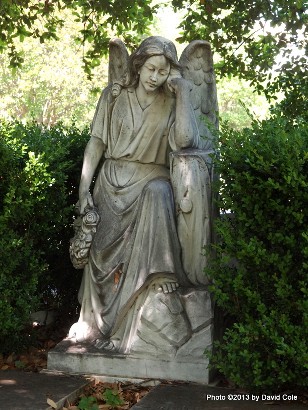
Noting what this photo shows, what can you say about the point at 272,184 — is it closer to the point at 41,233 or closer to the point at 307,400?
the point at 307,400

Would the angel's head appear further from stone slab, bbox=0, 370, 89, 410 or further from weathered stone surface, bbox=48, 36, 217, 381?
stone slab, bbox=0, 370, 89, 410

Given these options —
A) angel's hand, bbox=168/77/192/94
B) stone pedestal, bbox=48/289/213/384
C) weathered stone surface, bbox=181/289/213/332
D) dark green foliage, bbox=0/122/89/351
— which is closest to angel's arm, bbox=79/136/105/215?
dark green foliage, bbox=0/122/89/351

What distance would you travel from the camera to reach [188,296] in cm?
525

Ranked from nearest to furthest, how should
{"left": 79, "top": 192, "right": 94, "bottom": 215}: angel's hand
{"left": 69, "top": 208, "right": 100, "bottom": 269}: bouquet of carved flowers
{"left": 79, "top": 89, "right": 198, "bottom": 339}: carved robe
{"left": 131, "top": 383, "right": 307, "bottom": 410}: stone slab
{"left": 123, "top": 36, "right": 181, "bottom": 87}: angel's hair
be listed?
1. {"left": 131, "top": 383, "right": 307, "bottom": 410}: stone slab
2. {"left": 79, "top": 89, "right": 198, "bottom": 339}: carved robe
3. {"left": 123, "top": 36, "right": 181, "bottom": 87}: angel's hair
4. {"left": 69, "top": 208, "right": 100, "bottom": 269}: bouquet of carved flowers
5. {"left": 79, "top": 192, "right": 94, "bottom": 215}: angel's hand

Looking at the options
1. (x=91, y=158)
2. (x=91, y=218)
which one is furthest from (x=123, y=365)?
(x=91, y=158)

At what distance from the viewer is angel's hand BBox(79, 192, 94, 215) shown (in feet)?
18.4

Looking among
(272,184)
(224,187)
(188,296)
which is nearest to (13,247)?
(188,296)

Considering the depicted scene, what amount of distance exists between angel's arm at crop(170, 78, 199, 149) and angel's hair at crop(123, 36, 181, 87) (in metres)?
0.14

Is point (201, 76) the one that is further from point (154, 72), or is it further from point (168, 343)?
point (168, 343)

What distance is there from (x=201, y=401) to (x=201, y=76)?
2405 mm

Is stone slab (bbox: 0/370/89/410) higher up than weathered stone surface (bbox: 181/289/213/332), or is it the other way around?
weathered stone surface (bbox: 181/289/213/332)

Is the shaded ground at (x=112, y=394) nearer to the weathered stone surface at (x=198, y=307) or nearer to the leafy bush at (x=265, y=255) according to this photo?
the leafy bush at (x=265, y=255)

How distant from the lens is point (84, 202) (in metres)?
5.64

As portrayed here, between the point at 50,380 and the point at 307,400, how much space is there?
172 cm
